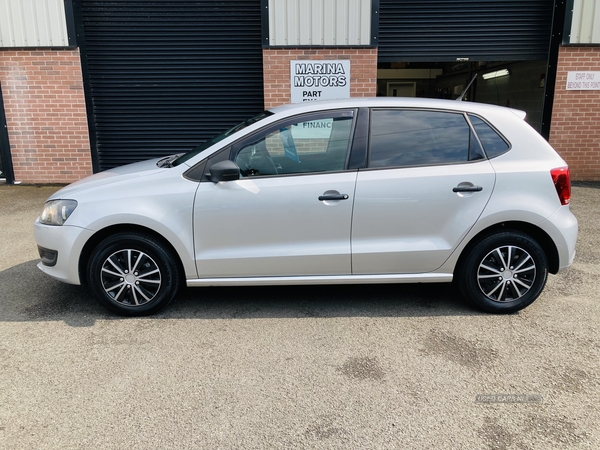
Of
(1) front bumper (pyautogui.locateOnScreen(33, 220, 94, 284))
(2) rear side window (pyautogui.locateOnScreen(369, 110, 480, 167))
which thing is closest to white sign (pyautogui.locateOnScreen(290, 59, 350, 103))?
(2) rear side window (pyautogui.locateOnScreen(369, 110, 480, 167))

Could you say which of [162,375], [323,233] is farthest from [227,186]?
[162,375]

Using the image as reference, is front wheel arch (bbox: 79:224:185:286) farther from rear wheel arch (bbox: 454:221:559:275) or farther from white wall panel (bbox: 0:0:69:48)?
white wall panel (bbox: 0:0:69:48)

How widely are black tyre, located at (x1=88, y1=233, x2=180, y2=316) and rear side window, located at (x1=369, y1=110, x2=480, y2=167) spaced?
1.88 meters

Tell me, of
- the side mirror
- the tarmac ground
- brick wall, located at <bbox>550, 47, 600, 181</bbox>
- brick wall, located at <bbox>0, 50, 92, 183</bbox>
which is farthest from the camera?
brick wall, located at <bbox>550, 47, 600, 181</bbox>

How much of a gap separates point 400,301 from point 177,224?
205cm

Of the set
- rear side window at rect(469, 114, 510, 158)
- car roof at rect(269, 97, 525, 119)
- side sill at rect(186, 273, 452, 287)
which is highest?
car roof at rect(269, 97, 525, 119)

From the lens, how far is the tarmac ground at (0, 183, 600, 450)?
8.75ft

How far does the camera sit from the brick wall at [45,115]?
30.1 ft

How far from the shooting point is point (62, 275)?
401 centimetres

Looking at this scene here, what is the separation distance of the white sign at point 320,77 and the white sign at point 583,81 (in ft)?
14.0

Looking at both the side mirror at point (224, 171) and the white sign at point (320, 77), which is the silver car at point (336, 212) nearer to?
the side mirror at point (224, 171)

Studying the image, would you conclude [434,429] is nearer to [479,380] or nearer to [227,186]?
[479,380]

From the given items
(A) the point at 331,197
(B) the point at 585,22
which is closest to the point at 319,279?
(A) the point at 331,197

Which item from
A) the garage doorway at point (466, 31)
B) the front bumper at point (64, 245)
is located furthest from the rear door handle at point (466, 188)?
the garage doorway at point (466, 31)
